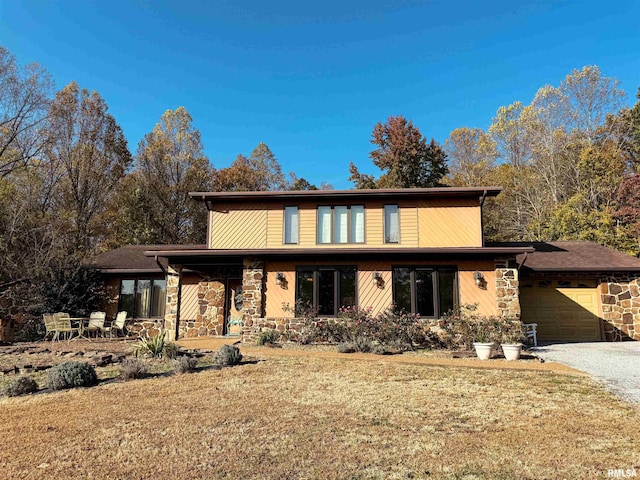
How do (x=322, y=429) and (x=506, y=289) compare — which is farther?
(x=506, y=289)

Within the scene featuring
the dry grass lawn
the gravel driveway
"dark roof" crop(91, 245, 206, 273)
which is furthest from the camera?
"dark roof" crop(91, 245, 206, 273)

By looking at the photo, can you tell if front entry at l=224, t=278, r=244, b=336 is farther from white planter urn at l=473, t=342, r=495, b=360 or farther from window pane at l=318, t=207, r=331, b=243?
white planter urn at l=473, t=342, r=495, b=360

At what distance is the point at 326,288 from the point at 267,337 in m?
2.35

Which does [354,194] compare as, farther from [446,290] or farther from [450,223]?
[446,290]

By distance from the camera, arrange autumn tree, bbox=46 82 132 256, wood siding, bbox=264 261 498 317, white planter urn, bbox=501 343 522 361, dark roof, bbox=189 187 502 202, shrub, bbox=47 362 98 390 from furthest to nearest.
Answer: autumn tree, bbox=46 82 132 256 → dark roof, bbox=189 187 502 202 → wood siding, bbox=264 261 498 317 → white planter urn, bbox=501 343 522 361 → shrub, bbox=47 362 98 390

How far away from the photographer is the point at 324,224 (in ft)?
45.8

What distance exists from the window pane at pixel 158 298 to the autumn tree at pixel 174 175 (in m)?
11.0

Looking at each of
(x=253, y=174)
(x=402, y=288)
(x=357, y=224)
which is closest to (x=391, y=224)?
(x=357, y=224)

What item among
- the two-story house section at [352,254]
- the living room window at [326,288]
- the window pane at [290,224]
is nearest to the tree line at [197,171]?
the two-story house section at [352,254]

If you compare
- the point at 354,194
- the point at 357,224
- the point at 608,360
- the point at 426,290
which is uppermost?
the point at 354,194

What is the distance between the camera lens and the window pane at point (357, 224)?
13703 millimetres

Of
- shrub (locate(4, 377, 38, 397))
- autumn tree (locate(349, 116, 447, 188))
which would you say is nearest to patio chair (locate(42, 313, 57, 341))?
shrub (locate(4, 377, 38, 397))

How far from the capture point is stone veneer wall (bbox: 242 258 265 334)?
1288 cm

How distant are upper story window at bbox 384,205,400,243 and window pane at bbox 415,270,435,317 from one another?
1.42 m
